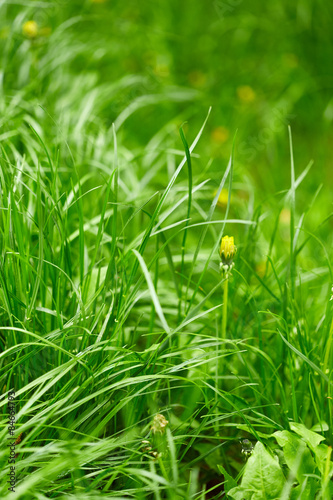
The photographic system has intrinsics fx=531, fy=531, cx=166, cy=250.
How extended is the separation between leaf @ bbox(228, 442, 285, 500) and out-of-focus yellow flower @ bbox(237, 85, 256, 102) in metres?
2.47

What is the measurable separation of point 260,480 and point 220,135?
2.13 m

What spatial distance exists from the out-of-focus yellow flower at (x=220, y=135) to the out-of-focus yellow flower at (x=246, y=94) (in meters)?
0.35

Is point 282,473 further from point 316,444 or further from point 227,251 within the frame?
point 227,251

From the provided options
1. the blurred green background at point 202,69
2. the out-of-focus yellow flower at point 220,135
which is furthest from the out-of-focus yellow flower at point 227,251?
the out-of-focus yellow flower at point 220,135

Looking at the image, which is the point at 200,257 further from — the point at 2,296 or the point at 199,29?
the point at 199,29

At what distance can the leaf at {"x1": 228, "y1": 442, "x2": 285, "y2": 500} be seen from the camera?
3.76 feet

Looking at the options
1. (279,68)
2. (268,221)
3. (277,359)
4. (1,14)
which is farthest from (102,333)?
(279,68)

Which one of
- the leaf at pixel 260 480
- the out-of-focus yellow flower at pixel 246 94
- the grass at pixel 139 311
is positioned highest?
the out-of-focus yellow flower at pixel 246 94

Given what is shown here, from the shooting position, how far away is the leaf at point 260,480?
115cm

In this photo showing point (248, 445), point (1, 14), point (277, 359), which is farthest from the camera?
point (1, 14)

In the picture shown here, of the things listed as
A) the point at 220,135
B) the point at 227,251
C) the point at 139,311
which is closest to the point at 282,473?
the point at 227,251

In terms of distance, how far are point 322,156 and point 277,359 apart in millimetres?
1556

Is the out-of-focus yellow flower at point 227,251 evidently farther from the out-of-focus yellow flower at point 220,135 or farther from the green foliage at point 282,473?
the out-of-focus yellow flower at point 220,135

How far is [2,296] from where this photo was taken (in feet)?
4.05
